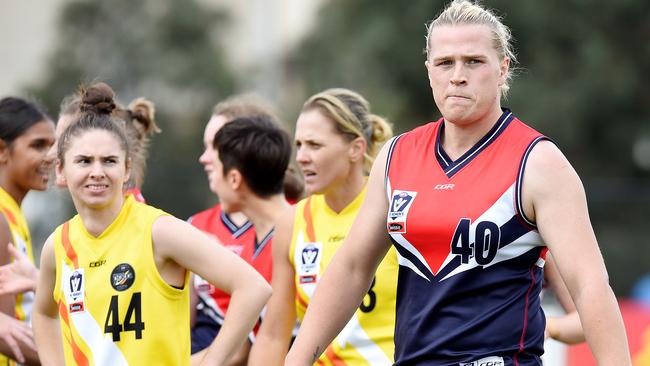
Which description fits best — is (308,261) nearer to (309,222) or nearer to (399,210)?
(309,222)

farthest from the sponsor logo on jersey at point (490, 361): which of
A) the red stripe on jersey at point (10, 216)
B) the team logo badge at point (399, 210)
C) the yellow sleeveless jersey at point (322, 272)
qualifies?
the red stripe on jersey at point (10, 216)

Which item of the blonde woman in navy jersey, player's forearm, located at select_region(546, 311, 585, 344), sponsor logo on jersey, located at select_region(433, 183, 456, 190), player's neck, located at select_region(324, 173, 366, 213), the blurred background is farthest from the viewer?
the blurred background

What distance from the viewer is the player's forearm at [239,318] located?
16.6 feet

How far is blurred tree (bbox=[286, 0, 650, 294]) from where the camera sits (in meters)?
25.9

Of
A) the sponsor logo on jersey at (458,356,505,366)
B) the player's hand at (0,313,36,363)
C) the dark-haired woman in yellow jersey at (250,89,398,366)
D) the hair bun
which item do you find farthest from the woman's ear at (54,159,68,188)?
the sponsor logo on jersey at (458,356,505,366)

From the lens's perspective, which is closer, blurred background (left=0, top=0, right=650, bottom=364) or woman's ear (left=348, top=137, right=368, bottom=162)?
woman's ear (left=348, top=137, right=368, bottom=162)

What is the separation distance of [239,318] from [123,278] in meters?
0.51

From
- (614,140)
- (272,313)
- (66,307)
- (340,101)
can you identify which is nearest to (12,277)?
(66,307)

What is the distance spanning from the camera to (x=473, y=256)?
165 inches

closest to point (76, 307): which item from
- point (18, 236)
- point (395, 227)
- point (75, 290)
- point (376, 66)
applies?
point (75, 290)

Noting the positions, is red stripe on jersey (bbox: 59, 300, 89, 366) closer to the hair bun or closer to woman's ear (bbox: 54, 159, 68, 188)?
woman's ear (bbox: 54, 159, 68, 188)

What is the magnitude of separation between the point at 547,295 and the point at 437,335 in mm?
10213

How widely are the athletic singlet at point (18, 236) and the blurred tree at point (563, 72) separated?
18.5 m

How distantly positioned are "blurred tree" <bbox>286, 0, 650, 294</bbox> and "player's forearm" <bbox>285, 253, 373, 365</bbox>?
67.3 feet
